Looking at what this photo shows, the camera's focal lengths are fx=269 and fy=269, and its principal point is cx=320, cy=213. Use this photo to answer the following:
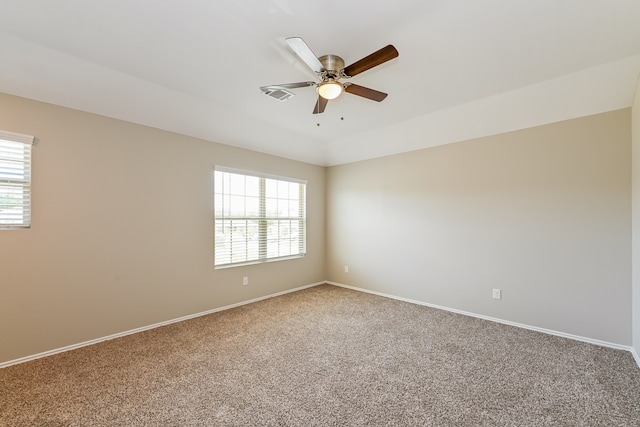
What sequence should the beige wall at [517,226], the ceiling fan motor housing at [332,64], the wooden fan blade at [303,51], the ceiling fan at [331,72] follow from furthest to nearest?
the beige wall at [517,226], the ceiling fan motor housing at [332,64], the ceiling fan at [331,72], the wooden fan blade at [303,51]

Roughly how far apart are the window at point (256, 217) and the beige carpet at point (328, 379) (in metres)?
1.25

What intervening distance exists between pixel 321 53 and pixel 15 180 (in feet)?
9.89

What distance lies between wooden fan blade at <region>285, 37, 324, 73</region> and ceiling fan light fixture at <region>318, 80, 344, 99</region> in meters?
0.17

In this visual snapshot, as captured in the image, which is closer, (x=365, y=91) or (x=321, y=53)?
(x=321, y=53)

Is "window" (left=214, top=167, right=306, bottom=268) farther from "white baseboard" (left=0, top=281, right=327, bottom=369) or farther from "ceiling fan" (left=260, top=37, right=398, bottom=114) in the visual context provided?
"ceiling fan" (left=260, top=37, right=398, bottom=114)

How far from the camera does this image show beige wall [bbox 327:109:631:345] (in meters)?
2.82

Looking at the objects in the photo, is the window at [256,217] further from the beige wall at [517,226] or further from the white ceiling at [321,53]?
the beige wall at [517,226]

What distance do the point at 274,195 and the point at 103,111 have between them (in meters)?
2.50

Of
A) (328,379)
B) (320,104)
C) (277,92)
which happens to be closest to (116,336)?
(328,379)

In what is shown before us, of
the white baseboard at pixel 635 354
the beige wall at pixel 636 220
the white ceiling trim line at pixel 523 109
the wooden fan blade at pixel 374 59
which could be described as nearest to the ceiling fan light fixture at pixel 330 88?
the wooden fan blade at pixel 374 59

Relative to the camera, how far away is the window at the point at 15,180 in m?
2.42

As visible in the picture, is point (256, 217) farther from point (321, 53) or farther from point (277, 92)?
point (321, 53)

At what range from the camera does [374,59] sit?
78.0 inches

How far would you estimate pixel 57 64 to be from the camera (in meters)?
2.36
